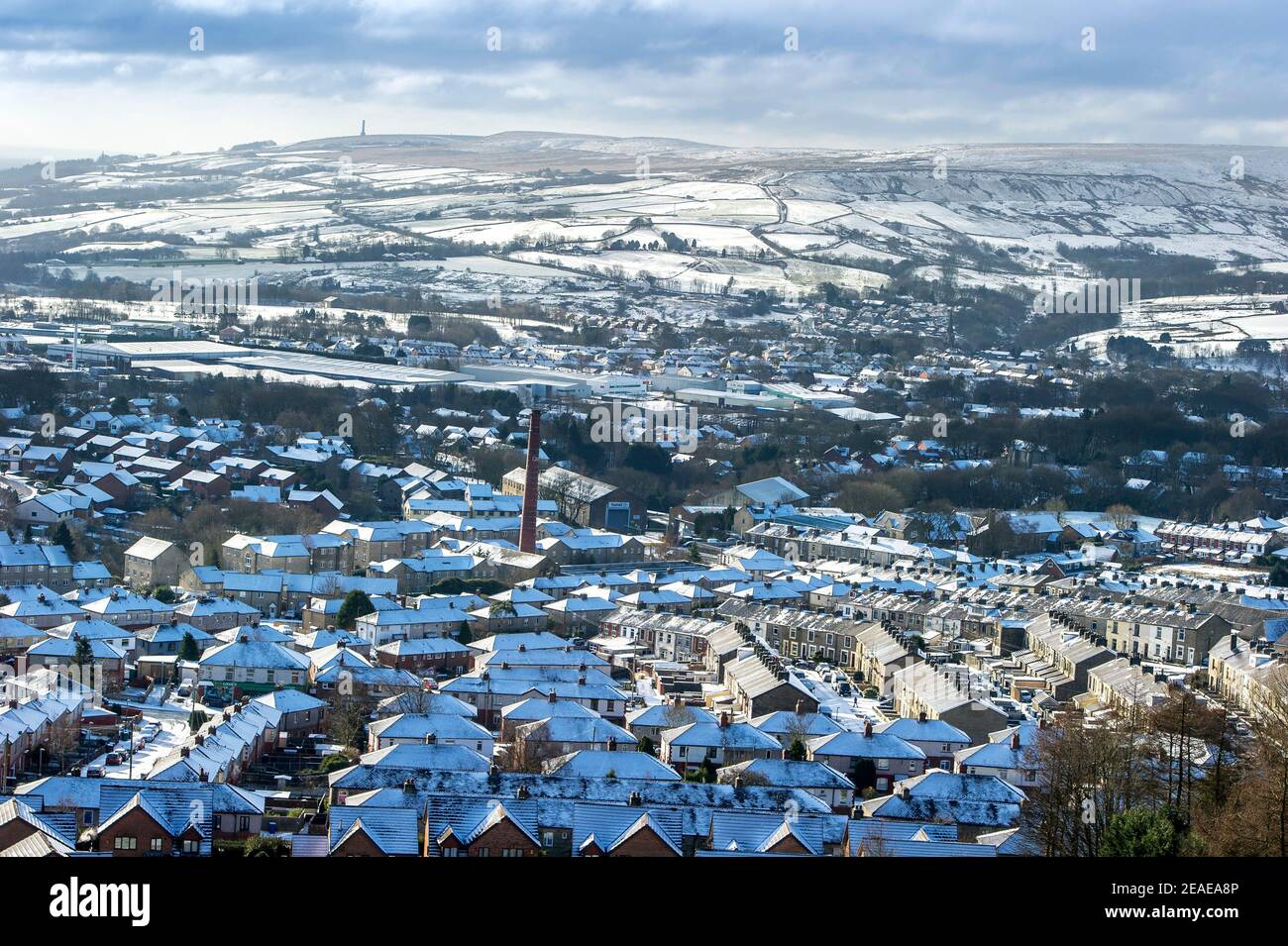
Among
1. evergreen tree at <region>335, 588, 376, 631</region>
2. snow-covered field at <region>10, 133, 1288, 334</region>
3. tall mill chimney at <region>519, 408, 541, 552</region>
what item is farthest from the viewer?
snow-covered field at <region>10, 133, 1288, 334</region>

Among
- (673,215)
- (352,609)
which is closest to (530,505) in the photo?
(352,609)

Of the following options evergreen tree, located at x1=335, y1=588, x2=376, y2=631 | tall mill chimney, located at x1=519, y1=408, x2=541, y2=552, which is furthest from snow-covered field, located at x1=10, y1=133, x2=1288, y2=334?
evergreen tree, located at x1=335, y1=588, x2=376, y2=631

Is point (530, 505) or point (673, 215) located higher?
point (673, 215)

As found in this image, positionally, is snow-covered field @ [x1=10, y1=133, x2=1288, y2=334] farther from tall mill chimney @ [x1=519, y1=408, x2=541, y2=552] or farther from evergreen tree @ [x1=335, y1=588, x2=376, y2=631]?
evergreen tree @ [x1=335, y1=588, x2=376, y2=631]

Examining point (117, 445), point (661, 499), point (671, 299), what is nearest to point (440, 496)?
point (661, 499)

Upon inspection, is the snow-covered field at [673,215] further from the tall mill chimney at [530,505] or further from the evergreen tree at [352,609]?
the evergreen tree at [352,609]

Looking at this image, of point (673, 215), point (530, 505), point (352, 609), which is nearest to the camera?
point (352, 609)

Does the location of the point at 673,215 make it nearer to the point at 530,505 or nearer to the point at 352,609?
the point at 530,505

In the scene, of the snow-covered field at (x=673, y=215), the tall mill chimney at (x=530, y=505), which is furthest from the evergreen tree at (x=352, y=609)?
the snow-covered field at (x=673, y=215)

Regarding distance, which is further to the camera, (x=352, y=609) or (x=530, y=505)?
(x=530, y=505)
